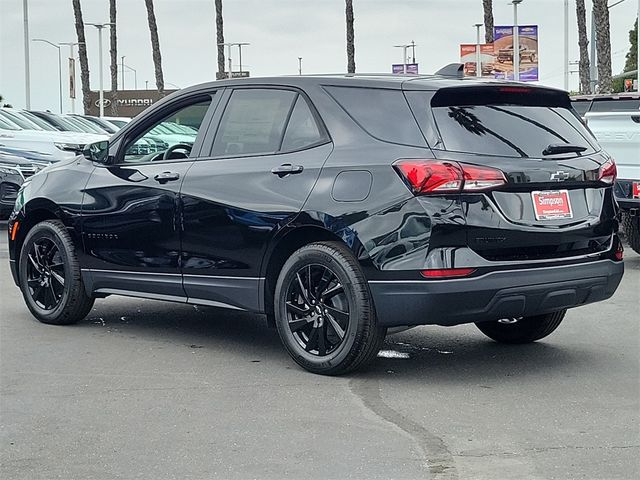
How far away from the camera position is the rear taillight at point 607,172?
23.8 ft

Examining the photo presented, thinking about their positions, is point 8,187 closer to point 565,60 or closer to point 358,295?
point 358,295

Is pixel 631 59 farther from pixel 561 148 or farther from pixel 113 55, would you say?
pixel 561 148

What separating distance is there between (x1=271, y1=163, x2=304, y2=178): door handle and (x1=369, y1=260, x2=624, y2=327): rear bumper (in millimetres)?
876

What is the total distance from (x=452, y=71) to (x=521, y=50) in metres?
68.6

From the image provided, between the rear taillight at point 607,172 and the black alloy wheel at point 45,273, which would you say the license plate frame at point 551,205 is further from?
the black alloy wheel at point 45,273

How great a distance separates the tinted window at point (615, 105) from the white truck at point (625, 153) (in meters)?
0.90

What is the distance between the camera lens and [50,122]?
88.8 ft

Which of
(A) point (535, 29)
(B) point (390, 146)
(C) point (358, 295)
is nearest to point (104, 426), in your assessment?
(C) point (358, 295)

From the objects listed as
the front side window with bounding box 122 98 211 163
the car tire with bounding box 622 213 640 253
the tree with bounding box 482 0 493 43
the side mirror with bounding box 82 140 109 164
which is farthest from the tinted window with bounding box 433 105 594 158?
the tree with bounding box 482 0 493 43

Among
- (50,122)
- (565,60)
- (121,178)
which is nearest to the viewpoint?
(121,178)

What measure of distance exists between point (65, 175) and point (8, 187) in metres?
10.2

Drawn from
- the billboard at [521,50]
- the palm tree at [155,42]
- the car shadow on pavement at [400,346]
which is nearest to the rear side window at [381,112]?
the car shadow on pavement at [400,346]

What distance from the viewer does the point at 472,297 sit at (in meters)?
6.58

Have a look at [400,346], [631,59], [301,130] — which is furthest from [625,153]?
[631,59]
